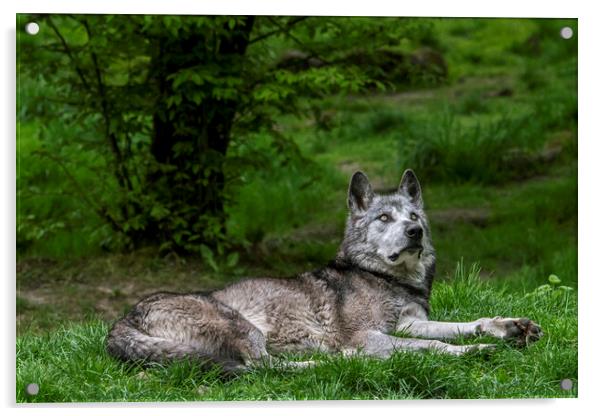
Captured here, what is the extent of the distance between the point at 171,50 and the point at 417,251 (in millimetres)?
3104

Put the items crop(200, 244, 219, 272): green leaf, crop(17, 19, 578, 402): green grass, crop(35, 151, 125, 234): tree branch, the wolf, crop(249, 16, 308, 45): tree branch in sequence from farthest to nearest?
crop(35, 151, 125, 234): tree branch < crop(200, 244, 219, 272): green leaf < crop(249, 16, 308, 45): tree branch < crop(17, 19, 578, 402): green grass < the wolf

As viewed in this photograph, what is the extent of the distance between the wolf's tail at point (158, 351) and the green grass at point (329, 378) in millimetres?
50

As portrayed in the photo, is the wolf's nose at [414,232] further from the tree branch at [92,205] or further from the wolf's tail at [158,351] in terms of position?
the tree branch at [92,205]

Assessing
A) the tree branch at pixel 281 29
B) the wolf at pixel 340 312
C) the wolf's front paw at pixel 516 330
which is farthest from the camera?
the tree branch at pixel 281 29

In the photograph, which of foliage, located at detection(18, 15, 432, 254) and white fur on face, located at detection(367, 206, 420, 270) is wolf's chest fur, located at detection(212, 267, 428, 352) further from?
foliage, located at detection(18, 15, 432, 254)

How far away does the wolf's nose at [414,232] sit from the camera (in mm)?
6129

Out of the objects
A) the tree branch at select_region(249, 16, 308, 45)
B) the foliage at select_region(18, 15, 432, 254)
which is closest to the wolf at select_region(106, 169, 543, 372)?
the foliage at select_region(18, 15, 432, 254)

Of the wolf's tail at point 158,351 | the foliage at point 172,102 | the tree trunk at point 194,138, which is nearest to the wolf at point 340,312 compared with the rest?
the wolf's tail at point 158,351

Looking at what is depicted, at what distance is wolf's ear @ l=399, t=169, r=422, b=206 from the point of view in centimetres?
647

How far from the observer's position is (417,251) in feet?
20.5

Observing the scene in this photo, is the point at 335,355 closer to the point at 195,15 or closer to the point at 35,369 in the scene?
the point at 35,369

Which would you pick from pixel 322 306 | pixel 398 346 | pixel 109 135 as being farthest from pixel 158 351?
pixel 109 135

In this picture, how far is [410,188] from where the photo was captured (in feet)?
21.3

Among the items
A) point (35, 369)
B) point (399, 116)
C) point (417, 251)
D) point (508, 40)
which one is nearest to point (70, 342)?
point (35, 369)
